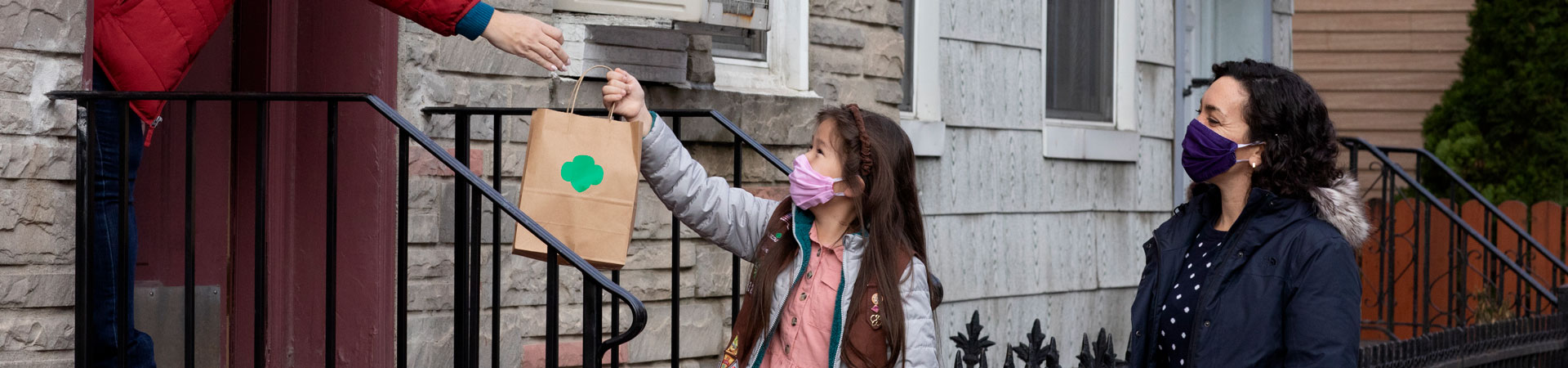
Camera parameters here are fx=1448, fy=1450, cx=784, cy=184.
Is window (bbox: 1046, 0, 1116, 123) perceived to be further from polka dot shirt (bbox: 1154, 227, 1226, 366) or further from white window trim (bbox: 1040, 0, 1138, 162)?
polka dot shirt (bbox: 1154, 227, 1226, 366)

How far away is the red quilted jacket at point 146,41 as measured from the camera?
3037mm

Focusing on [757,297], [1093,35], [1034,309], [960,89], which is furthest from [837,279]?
[1093,35]

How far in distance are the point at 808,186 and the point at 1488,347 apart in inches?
168

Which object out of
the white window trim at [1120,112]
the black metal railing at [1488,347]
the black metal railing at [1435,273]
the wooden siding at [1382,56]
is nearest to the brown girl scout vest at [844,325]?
the black metal railing at [1488,347]

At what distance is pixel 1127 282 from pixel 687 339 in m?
3.48

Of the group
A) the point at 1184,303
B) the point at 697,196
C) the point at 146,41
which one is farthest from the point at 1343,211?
the point at 146,41

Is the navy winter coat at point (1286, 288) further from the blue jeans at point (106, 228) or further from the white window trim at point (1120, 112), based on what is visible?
the white window trim at point (1120, 112)

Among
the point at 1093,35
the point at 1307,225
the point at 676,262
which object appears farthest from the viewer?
the point at 1093,35

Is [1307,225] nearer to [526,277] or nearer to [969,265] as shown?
[526,277]

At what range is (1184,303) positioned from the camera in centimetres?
285

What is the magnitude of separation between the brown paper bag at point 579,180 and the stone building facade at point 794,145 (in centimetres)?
77

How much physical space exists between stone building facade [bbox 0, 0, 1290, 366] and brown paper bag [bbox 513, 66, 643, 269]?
2.54 ft

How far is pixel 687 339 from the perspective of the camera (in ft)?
15.4

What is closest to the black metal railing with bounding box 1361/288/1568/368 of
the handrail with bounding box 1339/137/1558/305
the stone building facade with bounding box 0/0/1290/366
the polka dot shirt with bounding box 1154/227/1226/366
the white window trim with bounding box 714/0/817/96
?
the handrail with bounding box 1339/137/1558/305
